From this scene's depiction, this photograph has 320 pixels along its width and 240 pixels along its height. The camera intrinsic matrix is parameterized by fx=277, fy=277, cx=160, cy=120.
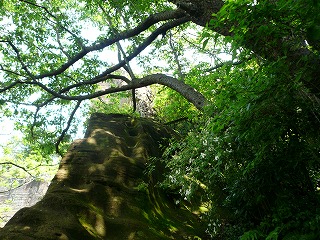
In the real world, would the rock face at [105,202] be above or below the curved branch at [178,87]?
below

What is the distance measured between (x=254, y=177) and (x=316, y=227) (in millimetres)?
1132

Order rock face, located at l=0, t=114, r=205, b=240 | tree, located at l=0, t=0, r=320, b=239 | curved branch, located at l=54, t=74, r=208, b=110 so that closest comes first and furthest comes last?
tree, located at l=0, t=0, r=320, b=239 < rock face, located at l=0, t=114, r=205, b=240 < curved branch, located at l=54, t=74, r=208, b=110

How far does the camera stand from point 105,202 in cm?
475

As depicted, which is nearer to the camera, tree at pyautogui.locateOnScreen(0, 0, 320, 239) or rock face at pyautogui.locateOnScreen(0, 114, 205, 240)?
tree at pyautogui.locateOnScreen(0, 0, 320, 239)

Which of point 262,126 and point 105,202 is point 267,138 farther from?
point 105,202

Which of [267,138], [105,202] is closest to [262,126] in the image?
[267,138]

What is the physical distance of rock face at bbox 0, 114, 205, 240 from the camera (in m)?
3.61

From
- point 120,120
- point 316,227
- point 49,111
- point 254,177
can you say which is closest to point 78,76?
point 49,111

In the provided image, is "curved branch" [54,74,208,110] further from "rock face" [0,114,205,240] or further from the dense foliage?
the dense foliage

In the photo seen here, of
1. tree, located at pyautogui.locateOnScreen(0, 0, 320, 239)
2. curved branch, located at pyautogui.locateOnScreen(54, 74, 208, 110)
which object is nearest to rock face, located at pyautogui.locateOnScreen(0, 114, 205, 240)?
tree, located at pyautogui.locateOnScreen(0, 0, 320, 239)

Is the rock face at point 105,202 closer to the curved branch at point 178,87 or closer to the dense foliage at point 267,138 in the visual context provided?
the dense foliage at point 267,138

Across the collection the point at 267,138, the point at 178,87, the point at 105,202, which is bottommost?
the point at 267,138

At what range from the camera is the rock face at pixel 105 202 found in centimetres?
361

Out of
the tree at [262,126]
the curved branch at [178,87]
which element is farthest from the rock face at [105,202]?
the curved branch at [178,87]
